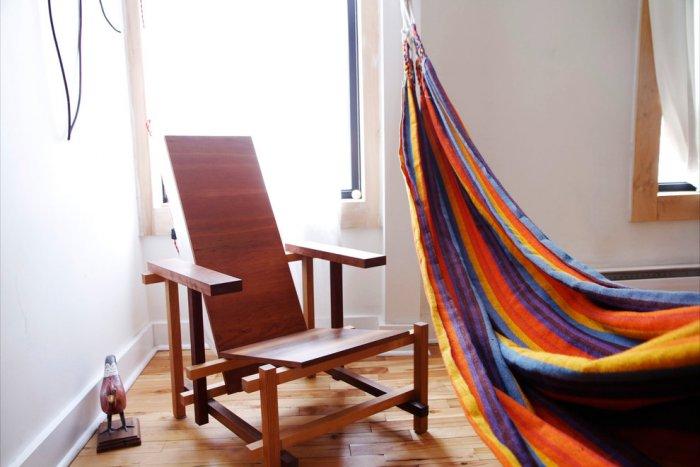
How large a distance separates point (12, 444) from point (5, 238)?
529mm

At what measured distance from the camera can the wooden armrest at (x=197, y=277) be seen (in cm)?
141

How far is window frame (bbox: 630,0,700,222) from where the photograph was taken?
8.32ft

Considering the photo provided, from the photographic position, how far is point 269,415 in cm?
139

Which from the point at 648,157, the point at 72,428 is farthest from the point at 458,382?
the point at 648,157

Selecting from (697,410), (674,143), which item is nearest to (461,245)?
(697,410)

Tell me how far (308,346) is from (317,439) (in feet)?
1.19

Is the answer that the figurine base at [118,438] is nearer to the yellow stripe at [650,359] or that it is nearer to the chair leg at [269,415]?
the chair leg at [269,415]

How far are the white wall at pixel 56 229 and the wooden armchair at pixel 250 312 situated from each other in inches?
11.3

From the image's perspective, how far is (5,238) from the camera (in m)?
1.37

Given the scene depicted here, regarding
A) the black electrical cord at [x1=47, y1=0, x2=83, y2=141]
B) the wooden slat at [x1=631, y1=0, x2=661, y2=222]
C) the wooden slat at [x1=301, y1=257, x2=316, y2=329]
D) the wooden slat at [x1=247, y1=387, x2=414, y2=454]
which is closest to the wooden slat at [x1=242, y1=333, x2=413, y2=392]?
the wooden slat at [x1=247, y1=387, x2=414, y2=454]

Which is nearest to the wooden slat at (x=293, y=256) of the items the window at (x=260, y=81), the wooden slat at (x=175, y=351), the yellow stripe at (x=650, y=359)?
the window at (x=260, y=81)

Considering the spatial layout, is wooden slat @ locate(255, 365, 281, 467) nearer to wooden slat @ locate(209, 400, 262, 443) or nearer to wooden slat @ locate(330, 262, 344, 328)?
wooden slat @ locate(209, 400, 262, 443)

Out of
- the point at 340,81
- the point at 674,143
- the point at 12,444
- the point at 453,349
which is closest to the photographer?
the point at 12,444

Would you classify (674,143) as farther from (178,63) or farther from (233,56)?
(178,63)
